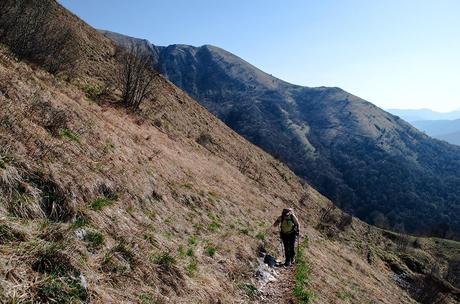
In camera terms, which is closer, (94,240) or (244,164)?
(94,240)

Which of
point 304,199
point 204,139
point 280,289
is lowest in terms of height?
point 304,199

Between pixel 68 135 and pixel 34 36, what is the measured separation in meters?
11.5

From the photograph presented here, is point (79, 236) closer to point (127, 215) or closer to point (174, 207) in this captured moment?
point (127, 215)

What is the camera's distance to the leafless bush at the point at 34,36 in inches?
760

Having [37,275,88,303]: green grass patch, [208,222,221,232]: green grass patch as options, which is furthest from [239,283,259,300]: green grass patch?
[37,275,88,303]: green grass patch

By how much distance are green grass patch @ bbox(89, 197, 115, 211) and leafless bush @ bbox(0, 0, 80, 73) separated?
12.8 m

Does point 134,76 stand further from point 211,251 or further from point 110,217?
point 110,217

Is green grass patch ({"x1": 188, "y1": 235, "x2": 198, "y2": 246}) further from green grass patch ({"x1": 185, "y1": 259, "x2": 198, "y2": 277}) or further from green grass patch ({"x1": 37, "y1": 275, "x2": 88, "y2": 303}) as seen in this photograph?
green grass patch ({"x1": 37, "y1": 275, "x2": 88, "y2": 303})

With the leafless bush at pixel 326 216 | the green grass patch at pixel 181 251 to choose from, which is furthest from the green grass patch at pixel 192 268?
the leafless bush at pixel 326 216

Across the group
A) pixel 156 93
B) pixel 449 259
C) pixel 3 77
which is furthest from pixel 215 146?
pixel 449 259

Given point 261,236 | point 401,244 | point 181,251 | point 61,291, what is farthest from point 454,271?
point 61,291

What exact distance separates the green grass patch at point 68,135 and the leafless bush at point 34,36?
9.08m

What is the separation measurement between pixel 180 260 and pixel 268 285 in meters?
3.96

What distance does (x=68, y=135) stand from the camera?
12281 mm
